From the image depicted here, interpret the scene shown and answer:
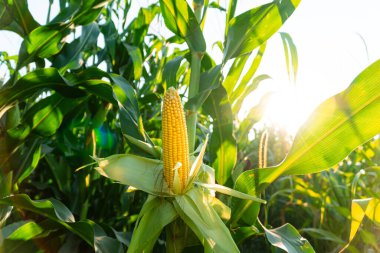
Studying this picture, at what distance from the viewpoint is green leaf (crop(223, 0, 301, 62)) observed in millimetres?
1242

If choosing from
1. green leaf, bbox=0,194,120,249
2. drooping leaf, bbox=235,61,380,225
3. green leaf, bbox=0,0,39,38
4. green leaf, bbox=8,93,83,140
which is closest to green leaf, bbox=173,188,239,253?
drooping leaf, bbox=235,61,380,225

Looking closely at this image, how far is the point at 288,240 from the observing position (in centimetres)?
116

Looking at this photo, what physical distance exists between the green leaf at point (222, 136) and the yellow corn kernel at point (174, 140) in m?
0.29

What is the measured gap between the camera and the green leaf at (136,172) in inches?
41.6

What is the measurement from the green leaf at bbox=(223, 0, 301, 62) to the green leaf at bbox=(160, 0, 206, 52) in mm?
99

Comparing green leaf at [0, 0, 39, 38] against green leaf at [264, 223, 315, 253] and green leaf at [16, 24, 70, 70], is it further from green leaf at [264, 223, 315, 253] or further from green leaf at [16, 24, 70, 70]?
green leaf at [264, 223, 315, 253]

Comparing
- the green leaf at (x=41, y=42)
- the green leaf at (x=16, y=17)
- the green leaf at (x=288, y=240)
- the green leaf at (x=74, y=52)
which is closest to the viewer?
the green leaf at (x=288, y=240)

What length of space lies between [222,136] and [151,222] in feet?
1.34

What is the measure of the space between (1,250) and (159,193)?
61 centimetres

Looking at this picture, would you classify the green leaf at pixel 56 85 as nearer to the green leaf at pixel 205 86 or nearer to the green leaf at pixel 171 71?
the green leaf at pixel 171 71

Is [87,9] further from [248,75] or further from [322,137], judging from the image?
[322,137]

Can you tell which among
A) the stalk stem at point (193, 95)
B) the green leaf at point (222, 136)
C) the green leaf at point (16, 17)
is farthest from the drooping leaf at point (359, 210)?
the green leaf at point (16, 17)

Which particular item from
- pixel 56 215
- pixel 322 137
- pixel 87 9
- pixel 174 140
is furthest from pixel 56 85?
pixel 322 137

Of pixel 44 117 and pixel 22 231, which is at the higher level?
pixel 44 117
